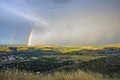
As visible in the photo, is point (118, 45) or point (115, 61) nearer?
point (115, 61)

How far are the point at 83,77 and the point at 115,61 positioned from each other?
63.4 feet

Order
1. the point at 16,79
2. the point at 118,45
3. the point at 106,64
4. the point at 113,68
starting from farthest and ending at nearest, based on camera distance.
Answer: the point at 118,45 → the point at 106,64 → the point at 113,68 → the point at 16,79

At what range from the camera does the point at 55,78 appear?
13.5 metres

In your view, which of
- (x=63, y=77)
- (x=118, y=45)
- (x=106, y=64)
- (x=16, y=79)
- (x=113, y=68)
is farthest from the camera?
(x=118, y=45)

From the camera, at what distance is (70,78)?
Result: 492 inches

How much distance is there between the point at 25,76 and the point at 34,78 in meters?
0.47

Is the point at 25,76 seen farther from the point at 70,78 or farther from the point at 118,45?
the point at 118,45

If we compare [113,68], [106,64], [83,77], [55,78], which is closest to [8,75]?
[55,78]

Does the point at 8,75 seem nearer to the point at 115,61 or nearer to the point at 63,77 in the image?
the point at 63,77

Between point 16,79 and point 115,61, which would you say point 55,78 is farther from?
point 115,61

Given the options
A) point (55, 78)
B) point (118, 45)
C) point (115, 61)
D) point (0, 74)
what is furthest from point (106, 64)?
point (118, 45)

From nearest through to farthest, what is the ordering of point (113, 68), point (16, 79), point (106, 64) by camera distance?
point (16, 79), point (113, 68), point (106, 64)

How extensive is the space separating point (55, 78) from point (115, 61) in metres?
19.0

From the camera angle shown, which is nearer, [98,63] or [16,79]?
[16,79]
